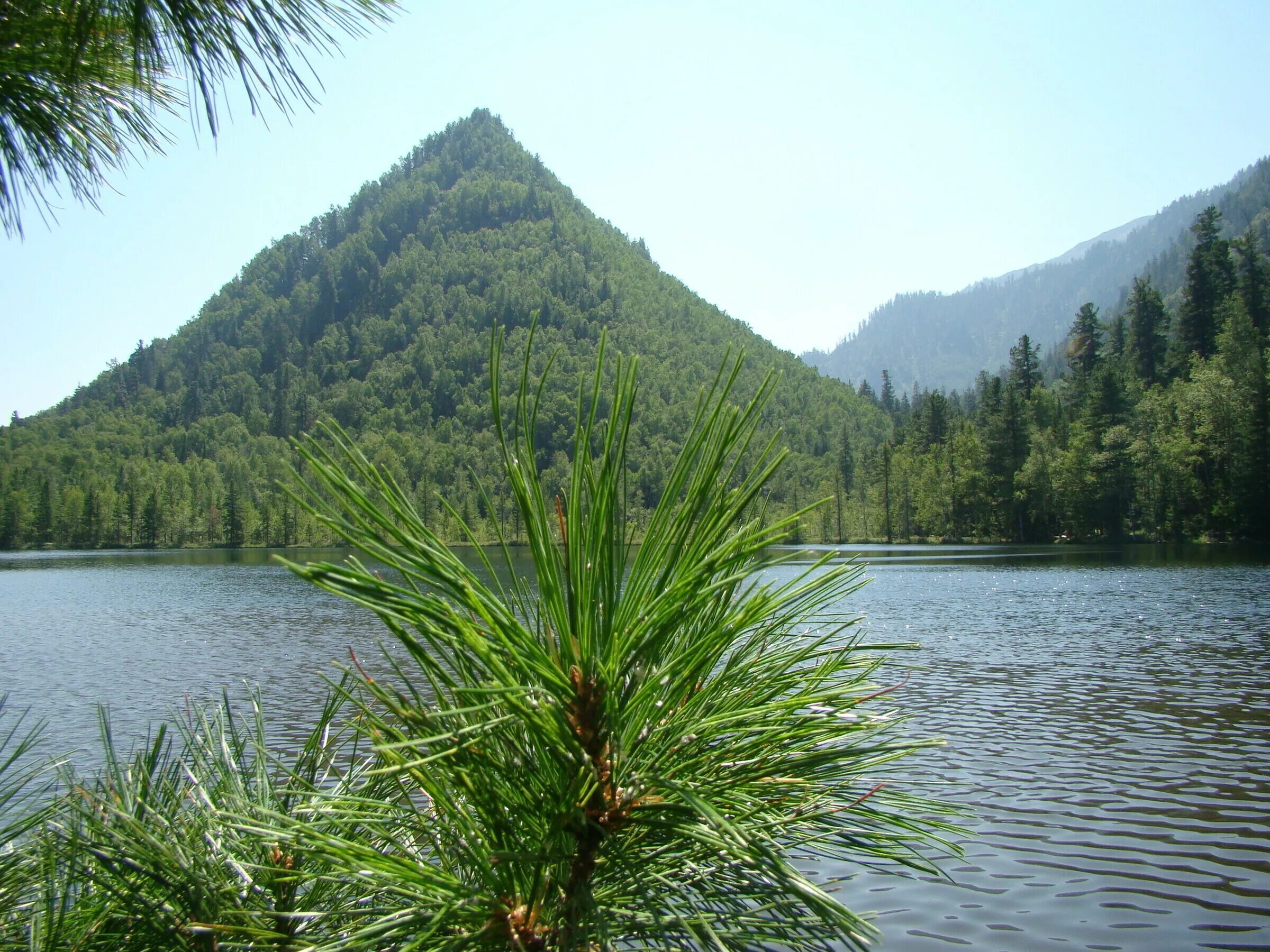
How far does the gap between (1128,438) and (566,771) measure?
84.1 meters

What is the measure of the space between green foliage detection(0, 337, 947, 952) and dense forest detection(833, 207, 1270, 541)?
71.4 m

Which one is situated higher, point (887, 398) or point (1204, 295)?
point (887, 398)

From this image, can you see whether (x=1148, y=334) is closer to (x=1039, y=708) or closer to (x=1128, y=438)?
(x=1128, y=438)

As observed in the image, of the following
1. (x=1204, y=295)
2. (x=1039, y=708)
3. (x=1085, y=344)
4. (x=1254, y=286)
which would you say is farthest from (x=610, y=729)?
(x=1085, y=344)

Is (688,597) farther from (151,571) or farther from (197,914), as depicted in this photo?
(151,571)

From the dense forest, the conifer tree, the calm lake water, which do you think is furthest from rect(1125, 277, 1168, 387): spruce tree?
the conifer tree

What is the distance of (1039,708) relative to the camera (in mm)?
18047

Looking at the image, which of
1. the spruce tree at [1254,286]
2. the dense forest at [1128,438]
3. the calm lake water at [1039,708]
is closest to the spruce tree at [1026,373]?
the dense forest at [1128,438]

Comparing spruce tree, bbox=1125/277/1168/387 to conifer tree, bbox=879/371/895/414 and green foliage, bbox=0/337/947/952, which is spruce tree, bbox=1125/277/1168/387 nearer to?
conifer tree, bbox=879/371/895/414

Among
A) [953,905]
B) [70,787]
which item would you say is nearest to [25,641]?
[953,905]

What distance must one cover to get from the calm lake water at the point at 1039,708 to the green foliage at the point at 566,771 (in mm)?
352

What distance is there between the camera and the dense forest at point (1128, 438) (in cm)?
6359

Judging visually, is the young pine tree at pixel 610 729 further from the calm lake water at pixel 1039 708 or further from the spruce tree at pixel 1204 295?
the spruce tree at pixel 1204 295

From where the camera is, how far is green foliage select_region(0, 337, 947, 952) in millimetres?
1202
